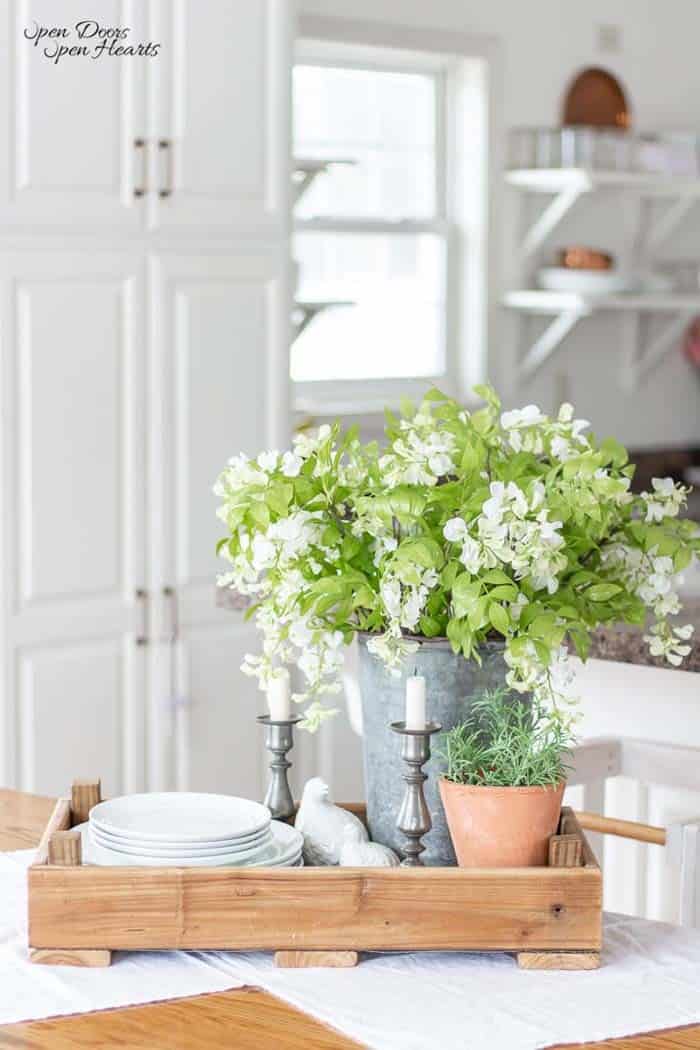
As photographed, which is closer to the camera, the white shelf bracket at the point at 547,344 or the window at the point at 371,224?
the window at the point at 371,224

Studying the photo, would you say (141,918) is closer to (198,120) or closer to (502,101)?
(198,120)

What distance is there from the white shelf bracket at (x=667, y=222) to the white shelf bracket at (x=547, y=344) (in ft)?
1.44

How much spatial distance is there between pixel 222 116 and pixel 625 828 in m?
1.94

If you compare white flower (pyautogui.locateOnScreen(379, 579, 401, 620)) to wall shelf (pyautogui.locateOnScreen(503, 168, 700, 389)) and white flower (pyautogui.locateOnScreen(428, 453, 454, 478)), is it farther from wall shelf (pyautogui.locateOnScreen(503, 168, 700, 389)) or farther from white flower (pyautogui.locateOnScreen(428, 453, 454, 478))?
wall shelf (pyautogui.locateOnScreen(503, 168, 700, 389))

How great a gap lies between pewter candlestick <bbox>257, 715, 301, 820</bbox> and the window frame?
2.82 m

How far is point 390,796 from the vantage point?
165 cm

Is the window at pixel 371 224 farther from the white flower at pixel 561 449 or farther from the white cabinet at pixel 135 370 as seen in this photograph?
the white flower at pixel 561 449

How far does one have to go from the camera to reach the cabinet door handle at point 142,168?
3.39m

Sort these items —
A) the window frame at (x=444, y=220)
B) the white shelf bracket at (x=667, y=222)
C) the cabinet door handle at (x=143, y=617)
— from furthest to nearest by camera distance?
the white shelf bracket at (x=667, y=222) → the window frame at (x=444, y=220) → the cabinet door handle at (x=143, y=617)

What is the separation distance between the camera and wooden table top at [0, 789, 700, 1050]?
4.37 ft

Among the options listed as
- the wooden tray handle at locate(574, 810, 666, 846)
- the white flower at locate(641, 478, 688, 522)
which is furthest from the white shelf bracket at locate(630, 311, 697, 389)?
the white flower at locate(641, 478, 688, 522)

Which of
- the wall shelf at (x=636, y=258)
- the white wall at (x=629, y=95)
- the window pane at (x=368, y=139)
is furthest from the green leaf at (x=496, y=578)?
the wall shelf at (x=636, y=258)

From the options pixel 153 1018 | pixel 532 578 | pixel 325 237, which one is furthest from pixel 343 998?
pixel 325 237

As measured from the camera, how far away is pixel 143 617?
3.50 meters
